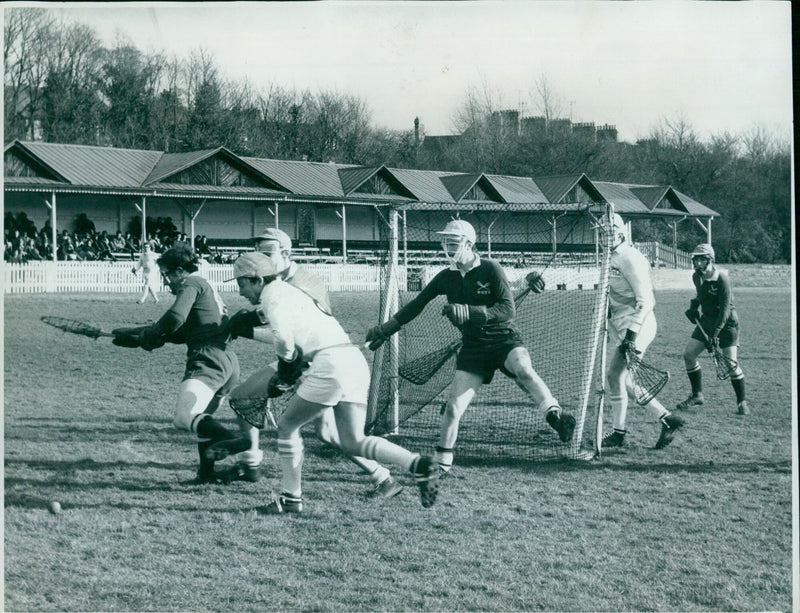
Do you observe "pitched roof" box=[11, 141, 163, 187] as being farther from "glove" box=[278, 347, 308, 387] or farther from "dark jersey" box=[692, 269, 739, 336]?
"glove" box=[278, 347, 308, 387]

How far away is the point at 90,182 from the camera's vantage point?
26891 mm

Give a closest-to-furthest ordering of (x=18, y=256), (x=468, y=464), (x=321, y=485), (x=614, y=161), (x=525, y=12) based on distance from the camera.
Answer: (x=525, y=12), (x=321, y=485), (x=468, y=464), (x=18, y=256), (x=614, y=161)

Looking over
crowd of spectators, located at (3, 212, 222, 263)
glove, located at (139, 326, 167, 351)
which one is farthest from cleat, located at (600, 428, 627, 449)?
crowd of spectators, located at (3, 212, 222, 263)

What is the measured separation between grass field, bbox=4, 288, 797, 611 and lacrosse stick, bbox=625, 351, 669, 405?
482 millimetres

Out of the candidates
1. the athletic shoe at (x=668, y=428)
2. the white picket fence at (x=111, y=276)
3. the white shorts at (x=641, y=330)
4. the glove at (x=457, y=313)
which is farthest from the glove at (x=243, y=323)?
the white picket fence at (x=111, y=276)

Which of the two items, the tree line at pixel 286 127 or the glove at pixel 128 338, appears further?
the tree line at pixel 286 127

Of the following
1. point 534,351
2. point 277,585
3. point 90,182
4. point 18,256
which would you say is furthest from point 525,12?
point 90,182

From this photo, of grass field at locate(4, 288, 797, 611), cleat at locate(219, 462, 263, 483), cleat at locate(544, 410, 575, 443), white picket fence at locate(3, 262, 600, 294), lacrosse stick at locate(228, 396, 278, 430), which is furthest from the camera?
white picket fence at locate(3, 262, 600, 294)

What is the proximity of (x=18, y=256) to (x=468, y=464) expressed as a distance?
50.4 ft

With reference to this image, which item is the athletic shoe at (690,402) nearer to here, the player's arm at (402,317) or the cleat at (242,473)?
the player's arm at (402,317)

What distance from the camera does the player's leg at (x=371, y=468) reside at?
647 cm

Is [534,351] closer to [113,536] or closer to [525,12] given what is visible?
[525,12]

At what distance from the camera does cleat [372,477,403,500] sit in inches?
254

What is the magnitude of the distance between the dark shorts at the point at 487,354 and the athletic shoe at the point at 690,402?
3584mm
